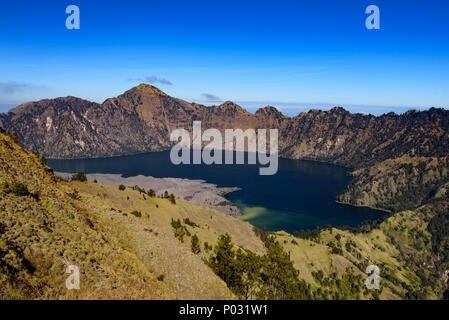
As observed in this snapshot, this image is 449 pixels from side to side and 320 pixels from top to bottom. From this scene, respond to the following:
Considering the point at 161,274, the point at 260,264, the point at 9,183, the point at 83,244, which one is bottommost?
the point at 260,264

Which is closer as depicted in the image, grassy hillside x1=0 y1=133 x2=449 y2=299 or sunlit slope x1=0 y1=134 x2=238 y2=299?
sunlit slope x1=0 y1=134 x2=238 y2=299

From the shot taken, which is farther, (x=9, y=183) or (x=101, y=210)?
(x=101, y=210)

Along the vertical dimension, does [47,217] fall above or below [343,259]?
above

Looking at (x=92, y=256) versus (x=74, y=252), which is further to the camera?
(x=92, y=256)

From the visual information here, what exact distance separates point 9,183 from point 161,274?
2776 cm

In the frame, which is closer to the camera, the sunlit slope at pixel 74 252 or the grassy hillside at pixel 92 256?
the sunlit slope at pixel 74 252

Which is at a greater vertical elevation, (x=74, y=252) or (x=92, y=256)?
(x=74, y=252)

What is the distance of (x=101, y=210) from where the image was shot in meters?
63.7
